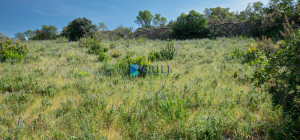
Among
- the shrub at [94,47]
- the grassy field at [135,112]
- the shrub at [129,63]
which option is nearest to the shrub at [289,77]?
the grassy field at [135,112]

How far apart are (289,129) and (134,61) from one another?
4.90m

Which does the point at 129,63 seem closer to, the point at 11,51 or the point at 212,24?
the point at 11,51

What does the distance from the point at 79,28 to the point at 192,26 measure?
45.8 feet

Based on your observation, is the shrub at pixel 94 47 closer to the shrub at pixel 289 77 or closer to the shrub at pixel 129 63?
the shrub at pixel 129 63

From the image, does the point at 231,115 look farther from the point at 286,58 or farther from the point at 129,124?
the point at 129,124

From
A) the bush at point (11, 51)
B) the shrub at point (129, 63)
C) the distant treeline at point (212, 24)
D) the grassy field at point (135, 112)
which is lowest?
the grassy field at point (135, 112)

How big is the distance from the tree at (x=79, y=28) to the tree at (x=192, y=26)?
1120 centimetres

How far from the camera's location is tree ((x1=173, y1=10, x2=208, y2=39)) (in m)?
20.7

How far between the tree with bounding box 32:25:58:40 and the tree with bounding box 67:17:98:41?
18.4 metres

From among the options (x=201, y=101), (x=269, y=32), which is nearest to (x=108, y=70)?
(x=201, y=101)

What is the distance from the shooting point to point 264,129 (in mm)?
2641

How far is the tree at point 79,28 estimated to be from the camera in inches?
790

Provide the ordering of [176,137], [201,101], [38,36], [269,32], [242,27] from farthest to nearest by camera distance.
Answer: [38,36], [242,27], [269,32], [201,101], [176,137]

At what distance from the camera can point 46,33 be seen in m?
34.9
